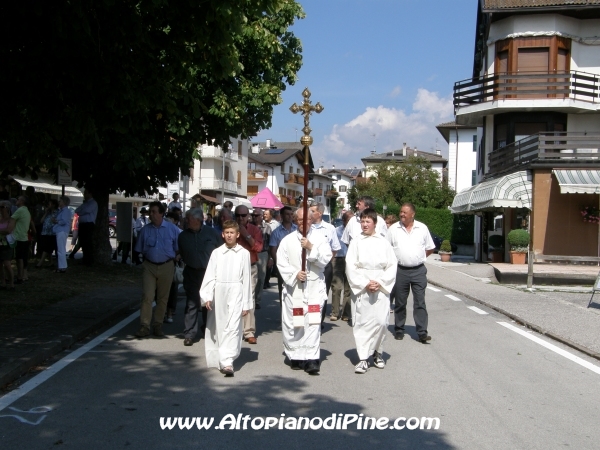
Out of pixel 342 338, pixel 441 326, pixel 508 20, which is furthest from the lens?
Answer: pixel 508 20

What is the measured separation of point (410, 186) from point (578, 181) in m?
32.7

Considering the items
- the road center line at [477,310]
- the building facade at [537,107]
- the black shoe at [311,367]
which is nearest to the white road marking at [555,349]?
the road center line at [477,310]

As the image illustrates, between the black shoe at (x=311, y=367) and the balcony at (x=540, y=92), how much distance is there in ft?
73.4

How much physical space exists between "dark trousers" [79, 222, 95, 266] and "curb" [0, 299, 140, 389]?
20.7ft

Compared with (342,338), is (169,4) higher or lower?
higher

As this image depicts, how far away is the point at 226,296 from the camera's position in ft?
25.2

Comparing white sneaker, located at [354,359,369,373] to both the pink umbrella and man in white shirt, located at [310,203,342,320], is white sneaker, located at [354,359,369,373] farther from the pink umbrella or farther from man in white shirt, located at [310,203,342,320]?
the pink umbrella

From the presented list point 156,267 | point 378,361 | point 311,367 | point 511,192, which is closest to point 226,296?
point 311,367

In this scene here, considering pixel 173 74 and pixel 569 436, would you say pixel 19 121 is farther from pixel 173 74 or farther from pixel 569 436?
pixel 569 436

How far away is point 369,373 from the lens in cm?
761

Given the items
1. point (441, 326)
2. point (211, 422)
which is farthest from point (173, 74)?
point (441, 326)

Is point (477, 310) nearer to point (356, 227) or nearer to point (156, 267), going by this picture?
point (356, 227)

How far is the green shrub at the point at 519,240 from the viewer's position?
24.7 meters

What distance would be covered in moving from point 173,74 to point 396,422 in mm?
5383
